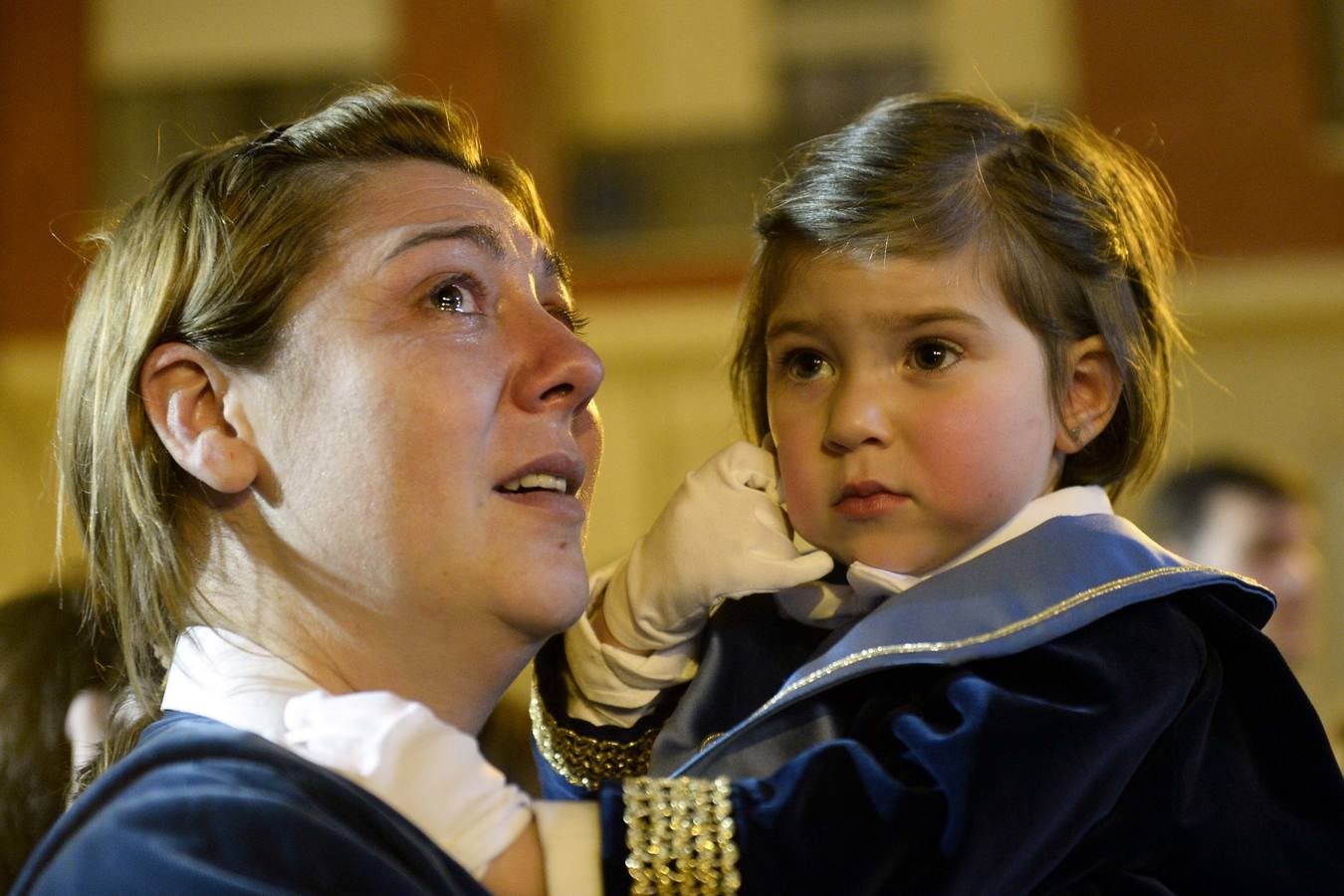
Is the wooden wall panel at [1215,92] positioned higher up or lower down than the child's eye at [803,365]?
lower down

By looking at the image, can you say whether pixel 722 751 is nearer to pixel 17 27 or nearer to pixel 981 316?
pixel 981 316

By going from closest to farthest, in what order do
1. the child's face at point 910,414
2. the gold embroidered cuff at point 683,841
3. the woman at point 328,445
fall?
the gold embroidered cuff at point 683,841
the woman at point 328,445
the child's face at point 910,414

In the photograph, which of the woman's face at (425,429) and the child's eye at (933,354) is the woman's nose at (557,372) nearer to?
the woman's face at (425,429)

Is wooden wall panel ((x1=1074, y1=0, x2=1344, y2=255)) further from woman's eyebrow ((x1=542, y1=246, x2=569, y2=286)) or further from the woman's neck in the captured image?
the woman's neck

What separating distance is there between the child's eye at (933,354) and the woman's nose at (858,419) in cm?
6

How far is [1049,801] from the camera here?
1475 mm

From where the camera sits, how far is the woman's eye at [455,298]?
1656 millimetres

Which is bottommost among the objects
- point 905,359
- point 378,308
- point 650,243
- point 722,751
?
point 650,243

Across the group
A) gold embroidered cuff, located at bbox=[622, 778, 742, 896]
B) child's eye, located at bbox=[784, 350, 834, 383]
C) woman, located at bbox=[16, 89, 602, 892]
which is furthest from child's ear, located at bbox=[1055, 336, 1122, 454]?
gold embroidered cuff, located at bbox=[622, 778, 742, 896]

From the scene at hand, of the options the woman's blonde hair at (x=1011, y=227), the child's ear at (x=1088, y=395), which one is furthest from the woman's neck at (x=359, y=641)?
the child's ear at (x=1088, y=395)

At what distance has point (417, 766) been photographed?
1349 mm

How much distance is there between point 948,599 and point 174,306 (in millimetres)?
889

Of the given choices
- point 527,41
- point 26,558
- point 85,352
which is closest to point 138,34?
point 527,41

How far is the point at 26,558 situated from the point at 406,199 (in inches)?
235
